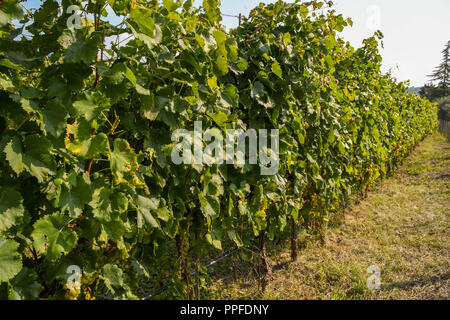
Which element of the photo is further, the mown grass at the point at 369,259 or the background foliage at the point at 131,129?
the mown grass at the point at 369,259

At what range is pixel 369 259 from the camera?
3916 mm

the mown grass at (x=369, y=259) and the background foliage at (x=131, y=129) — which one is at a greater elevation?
the background foliage at (x=131, y=129)

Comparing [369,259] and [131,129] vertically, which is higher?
[131,129]

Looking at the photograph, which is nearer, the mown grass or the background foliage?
the background foliage

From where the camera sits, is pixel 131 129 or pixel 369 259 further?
pixel 369 259

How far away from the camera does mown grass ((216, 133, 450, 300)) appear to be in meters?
3.25

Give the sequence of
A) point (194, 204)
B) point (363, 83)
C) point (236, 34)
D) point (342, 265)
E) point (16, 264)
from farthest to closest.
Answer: point (363, 83)
point (342, 265)
point (236, 34)
point (194, 204)
point (16, 264)

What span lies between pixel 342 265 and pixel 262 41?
104 inches

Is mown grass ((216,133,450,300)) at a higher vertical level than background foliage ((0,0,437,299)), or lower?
lower

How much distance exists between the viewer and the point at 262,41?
274cm

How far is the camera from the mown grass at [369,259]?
10.7 ft
